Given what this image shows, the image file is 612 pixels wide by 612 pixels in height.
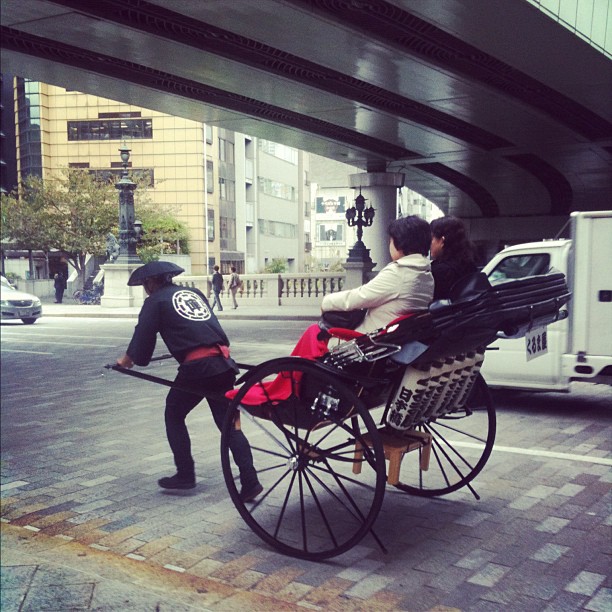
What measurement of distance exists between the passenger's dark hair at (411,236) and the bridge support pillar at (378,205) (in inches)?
3.7

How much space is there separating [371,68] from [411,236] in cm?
1183

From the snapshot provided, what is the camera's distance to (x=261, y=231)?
438 centimetres

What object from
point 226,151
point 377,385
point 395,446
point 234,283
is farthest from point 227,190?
point 395,446

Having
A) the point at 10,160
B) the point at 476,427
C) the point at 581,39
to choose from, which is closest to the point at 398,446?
the point at 10,160

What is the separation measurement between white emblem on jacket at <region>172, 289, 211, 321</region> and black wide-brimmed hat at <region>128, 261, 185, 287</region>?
0.61ft

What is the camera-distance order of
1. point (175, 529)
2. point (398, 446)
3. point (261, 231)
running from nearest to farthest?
1. point (398, 446)
2. point (175, 529)
3. point (261, 231)

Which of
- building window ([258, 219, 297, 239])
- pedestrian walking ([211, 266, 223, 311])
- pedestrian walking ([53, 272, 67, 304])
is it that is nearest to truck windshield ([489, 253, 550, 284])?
building window ([258, 219, 297, 239])

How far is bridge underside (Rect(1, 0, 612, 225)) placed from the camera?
8.34 m

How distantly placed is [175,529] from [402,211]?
2.21 meters

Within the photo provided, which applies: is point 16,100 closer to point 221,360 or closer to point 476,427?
point 221,360

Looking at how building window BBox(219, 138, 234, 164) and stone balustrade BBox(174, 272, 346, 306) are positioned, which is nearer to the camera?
stone balustrade BBox(174, 272, 346, 306)

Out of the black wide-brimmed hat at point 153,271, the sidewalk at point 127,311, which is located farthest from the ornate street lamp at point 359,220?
the black wide-brimmed hat at point 153,271

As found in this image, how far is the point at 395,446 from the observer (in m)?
3.82

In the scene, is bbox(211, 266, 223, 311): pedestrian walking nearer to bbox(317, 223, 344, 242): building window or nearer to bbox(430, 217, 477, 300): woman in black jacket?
bbox(317, 223, 344, 242): building window
